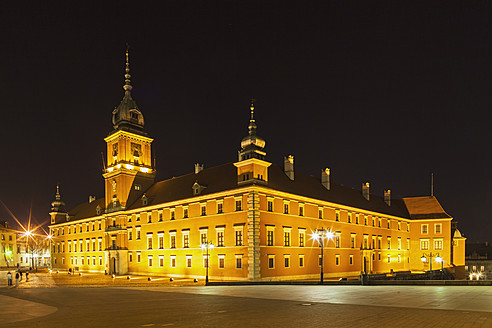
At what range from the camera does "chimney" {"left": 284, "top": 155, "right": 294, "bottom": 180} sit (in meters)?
50.4

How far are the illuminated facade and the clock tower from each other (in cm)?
17

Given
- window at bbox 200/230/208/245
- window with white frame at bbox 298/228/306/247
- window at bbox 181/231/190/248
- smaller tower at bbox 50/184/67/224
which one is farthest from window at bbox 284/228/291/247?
smaller tower at bbox 50/184/67/224

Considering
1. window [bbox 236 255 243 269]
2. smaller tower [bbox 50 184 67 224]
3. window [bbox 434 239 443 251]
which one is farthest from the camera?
smaller tower [bbox 50 184 67 224]

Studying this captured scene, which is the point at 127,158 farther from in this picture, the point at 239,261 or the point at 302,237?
the point at 302,237

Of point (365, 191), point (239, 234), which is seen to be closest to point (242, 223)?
point (239, 234)

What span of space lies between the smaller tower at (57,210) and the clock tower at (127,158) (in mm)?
27461

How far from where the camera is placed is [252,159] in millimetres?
41969

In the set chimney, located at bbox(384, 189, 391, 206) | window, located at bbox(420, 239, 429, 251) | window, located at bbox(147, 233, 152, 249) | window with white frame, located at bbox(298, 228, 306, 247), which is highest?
chimney, located at bbox(384, 189, 391, 206)

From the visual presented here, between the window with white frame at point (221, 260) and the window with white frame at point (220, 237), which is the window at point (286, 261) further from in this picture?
the window with white frame at point (220, 237)

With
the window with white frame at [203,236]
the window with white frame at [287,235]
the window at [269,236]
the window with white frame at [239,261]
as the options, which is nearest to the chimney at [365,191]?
the window with white frame at [287,235]

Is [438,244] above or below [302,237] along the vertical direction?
below

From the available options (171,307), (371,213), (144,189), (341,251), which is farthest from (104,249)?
(171,307)

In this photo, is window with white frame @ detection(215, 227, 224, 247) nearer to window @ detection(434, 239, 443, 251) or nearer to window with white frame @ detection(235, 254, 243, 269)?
window with white frame @ detection(235, 254, 243, 269)

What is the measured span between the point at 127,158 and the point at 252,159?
2731 cm
